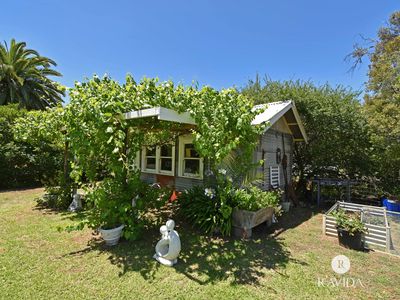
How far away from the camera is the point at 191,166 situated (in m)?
7.95

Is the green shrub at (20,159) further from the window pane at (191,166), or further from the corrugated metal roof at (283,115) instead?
the corrugated metal roof at (283,115)

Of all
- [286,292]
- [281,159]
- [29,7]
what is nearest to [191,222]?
[286,292]

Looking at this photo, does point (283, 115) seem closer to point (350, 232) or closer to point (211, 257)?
point (350, 232)

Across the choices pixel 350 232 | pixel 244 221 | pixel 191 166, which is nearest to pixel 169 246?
pixel 244 221

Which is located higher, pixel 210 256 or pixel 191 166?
pixel 191 166

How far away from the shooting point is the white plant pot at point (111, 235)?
14.5 feet

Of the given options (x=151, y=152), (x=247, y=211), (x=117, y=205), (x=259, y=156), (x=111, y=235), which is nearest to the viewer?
(x=111, y=235)

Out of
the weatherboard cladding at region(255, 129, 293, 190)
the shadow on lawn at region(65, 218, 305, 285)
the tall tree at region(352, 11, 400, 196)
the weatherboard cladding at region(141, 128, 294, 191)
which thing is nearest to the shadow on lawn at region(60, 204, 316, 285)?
the shadow on lawn at region(65, 218, 305, 285)

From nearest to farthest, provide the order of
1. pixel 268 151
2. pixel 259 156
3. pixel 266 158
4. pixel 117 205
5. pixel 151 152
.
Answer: pixel 117 205 < pixel 259 156 < pixel 266 158 < pixel 268 151 < pixel 151 152

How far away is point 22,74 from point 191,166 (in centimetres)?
1618

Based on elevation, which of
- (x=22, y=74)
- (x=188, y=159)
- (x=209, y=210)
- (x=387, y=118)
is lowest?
(x=209, y=210)

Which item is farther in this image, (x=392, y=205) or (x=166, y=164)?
(x=166, y=164)

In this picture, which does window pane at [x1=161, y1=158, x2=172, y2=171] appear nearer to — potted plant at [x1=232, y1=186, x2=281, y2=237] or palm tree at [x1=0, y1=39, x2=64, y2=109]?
potted plant at [x1=232, y1=186, x2=281, y2=237]

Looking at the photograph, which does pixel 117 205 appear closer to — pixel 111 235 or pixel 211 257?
pixel 111 235
